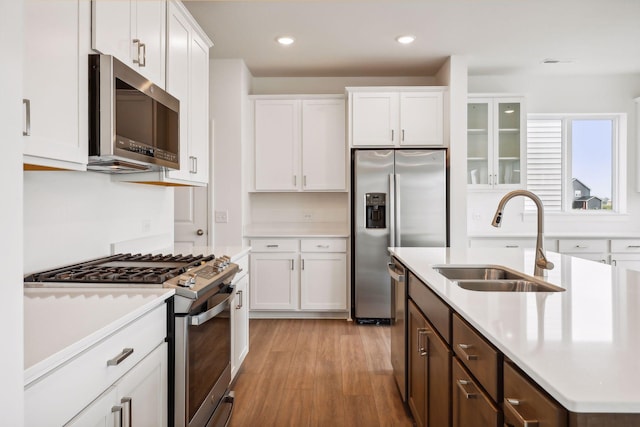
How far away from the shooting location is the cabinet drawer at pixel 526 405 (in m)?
0.76

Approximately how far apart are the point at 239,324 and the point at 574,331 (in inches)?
81.1

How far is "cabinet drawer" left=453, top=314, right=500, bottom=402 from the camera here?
105 cm

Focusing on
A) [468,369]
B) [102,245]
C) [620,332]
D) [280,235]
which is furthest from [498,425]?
[280,235]

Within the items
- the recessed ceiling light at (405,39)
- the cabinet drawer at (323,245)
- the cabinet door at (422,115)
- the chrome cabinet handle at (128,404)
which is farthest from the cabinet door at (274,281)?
the chrome cabinet handle at (128,404)

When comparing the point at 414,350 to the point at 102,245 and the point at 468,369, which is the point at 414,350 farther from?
the point at 102,245

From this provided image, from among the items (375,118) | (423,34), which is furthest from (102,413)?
(375,118)

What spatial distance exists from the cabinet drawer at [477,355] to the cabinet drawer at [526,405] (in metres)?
0.05

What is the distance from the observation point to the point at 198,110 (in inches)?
111

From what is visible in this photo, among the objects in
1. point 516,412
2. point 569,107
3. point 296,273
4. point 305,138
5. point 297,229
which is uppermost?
point 569,107

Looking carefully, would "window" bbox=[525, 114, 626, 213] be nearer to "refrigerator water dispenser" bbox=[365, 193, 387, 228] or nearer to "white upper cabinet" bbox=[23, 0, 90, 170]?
"refrigerator water dispenser" bbox=[365, 193, 387, 228]

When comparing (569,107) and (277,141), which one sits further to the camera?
(569,107)

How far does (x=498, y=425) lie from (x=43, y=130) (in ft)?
5.18

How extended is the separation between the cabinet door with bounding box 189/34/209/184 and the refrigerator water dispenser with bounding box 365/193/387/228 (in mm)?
1744

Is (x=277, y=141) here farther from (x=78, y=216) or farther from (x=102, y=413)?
(x=102, y=413)
